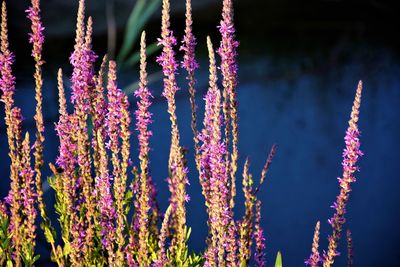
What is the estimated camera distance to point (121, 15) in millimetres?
4270

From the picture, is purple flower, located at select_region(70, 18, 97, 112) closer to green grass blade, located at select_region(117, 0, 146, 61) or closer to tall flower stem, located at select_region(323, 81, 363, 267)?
tall flower stem, located at select_region(323, 81, 363, 267)

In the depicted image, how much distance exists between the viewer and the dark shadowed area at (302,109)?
4465mm

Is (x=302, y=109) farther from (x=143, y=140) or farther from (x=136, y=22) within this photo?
(x=143, y=140)

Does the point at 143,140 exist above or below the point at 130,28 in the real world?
below

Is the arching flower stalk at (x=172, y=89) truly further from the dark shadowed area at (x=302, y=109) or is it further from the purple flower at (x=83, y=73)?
the dark shadowed area at (x=302, y=109)

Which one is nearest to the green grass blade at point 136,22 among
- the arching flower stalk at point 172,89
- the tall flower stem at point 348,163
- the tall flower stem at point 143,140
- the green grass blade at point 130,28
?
the green grass blade at point 130,28

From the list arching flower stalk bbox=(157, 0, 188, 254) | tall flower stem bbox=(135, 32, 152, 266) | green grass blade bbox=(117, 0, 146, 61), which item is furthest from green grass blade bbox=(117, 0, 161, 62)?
tall flower stem bbox=(135, 32, 152, 266)

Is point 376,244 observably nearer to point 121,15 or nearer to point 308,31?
point 308,31

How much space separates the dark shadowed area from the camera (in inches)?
176

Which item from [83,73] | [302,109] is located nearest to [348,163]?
Result: [83,73]

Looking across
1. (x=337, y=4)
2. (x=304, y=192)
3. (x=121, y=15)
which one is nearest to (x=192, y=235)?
(x=304, y=192)

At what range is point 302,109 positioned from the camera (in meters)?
4.77

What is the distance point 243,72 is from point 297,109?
1.44 ft

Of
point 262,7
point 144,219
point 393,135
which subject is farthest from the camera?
point 393,135
